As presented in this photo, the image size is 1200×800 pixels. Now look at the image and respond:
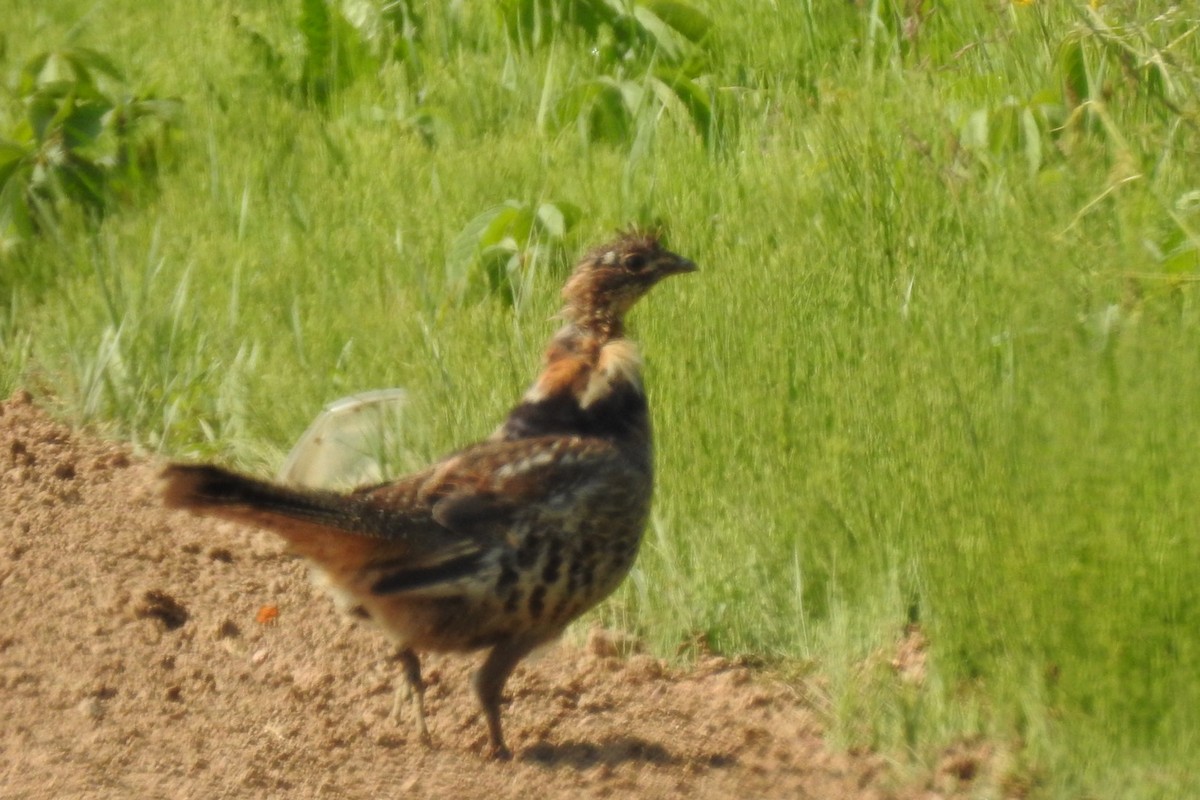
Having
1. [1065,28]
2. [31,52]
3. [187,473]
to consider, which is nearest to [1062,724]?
[187,473]

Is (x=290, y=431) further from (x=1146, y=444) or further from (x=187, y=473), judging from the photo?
(x=1146, y=444)

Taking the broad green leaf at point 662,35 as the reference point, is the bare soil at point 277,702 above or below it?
below

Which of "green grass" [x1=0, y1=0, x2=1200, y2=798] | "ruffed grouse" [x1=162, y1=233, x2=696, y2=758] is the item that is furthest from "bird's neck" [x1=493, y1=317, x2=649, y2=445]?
"green grass" [x1=0, y1=0, x2=1200, y2=798]

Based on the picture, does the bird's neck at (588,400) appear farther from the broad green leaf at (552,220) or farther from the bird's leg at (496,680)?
the broad green leaf at (552,220)

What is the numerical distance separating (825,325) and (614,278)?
2.81ft

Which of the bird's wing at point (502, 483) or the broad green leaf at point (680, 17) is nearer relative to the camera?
the bird's wing at point (502, 483)

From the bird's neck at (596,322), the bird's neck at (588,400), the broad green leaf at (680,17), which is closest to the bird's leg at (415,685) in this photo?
the bird's neck at (588,400)

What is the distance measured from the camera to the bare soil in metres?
4.93

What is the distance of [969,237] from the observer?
6516 mm

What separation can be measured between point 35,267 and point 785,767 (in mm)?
5116

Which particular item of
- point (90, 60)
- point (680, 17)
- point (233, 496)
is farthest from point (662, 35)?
point (233, 496)

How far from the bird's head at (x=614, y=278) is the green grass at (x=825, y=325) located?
1.80ft

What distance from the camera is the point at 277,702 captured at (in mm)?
5559

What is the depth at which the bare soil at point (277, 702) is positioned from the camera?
4926 mm
